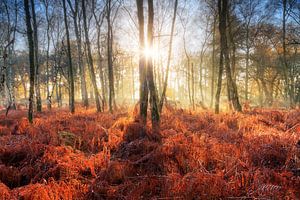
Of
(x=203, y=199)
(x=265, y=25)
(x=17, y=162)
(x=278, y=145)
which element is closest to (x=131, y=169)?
(x=203, y=199)

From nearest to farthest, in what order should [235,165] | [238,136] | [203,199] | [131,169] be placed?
[203,199] → [235,165] → [131,169] → [238,136]

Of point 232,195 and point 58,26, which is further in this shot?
point 58,26

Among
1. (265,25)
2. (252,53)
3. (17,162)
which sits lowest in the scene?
(17,162)

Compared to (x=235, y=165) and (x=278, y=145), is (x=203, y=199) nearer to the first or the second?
(x=235, y=165)

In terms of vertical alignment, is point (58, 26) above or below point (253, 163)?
above

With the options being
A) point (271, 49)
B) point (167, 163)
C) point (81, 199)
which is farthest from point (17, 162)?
point (271, 49)

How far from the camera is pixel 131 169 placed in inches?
158

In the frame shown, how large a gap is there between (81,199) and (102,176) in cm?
81

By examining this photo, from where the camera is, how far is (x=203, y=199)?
2871mm

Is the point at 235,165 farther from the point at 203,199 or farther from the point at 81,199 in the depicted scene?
the point at 81,199

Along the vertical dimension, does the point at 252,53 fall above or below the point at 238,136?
above

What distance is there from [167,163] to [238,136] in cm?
275

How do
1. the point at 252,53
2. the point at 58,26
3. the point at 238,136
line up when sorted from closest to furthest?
the point at 238,136
the point at 58,26
the point at 252,53

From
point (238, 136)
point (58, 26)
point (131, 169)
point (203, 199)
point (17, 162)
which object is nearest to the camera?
point (203, 199)
